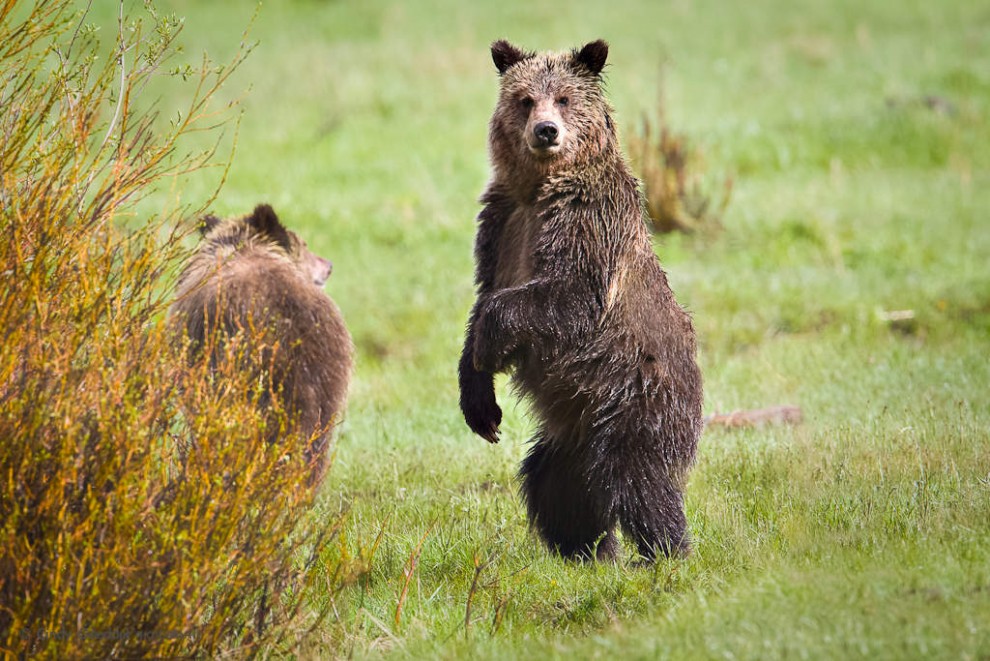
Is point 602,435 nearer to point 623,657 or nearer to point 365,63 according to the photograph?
point 623,657

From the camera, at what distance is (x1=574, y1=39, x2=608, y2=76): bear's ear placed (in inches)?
251

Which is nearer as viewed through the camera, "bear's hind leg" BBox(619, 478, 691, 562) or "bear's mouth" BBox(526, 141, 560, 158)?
"bear's hind leg" BBox(619, 478, 691, 562)

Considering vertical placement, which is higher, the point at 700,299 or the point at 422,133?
the point at 422,133

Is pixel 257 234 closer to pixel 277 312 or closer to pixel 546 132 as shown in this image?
pixel 277 312

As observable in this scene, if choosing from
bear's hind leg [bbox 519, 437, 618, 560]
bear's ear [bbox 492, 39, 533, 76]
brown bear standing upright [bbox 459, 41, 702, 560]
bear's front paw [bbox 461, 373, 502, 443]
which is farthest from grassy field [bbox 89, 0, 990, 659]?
bear's ear [bbox 492, 39, 533, 76]

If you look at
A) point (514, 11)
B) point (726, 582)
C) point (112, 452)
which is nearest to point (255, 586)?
point (112, 452)

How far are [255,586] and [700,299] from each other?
7.87 metres

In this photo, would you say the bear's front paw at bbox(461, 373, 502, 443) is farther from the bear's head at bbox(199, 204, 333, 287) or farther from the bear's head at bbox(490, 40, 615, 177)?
the bear's head at bbox(199, 204, 333, 287)

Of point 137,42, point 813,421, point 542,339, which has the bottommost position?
point 813,421

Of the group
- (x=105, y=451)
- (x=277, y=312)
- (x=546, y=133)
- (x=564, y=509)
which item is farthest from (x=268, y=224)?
(x=105, y=451)

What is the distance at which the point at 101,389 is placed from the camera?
15.3 feet

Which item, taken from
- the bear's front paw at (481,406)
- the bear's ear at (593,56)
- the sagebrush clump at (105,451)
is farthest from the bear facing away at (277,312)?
the bear's ear at (593,56)

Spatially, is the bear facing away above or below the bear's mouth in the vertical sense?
below

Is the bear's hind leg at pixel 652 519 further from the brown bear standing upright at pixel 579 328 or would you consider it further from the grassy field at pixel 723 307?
the grassy field at pixel 723 307
